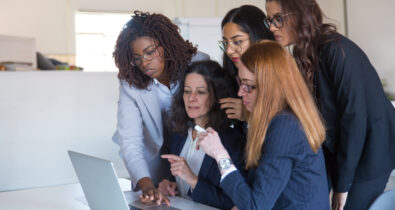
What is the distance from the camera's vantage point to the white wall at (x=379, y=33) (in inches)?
261

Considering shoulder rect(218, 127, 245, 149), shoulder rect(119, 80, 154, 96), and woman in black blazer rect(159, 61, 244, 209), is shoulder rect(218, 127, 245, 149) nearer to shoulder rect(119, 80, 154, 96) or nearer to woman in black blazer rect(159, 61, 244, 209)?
woman in black blazer rect(159, 61, 244, 209)

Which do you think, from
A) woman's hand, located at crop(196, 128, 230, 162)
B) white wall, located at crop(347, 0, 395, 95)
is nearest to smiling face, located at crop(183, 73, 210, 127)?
woman's hand, located at crop(196, 128, 230, 162)

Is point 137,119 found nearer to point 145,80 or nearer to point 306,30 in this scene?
point 145,80

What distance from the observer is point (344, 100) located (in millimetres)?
1501

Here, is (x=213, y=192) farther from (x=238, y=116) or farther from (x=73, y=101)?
(x=73, y=101)

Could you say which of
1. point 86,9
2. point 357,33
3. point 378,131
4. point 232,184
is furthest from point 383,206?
point 86,9

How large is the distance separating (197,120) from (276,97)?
648mm

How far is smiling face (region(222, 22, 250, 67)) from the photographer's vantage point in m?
1.69

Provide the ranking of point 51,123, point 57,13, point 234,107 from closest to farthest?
point 234,107
point 51,123
point 57,13

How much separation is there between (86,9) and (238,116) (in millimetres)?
6737

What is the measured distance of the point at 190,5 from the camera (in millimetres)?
8430

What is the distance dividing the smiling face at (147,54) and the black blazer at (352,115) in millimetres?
610

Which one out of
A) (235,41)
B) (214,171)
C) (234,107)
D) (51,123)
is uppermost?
(235,41)

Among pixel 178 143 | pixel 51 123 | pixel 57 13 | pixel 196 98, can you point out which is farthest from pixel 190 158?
pixel 57 13
